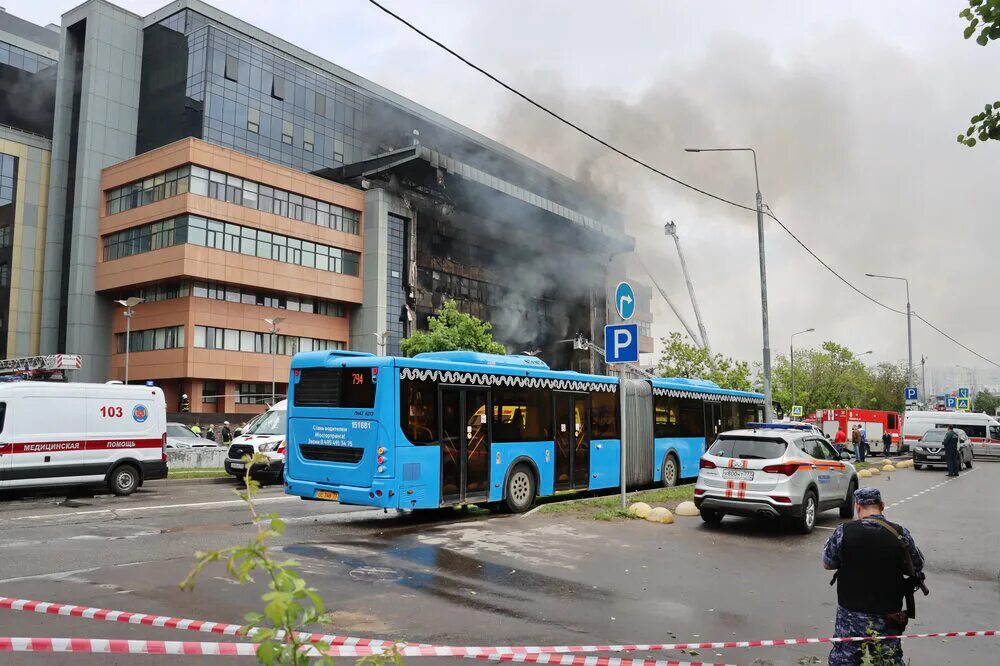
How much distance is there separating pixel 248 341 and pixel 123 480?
3313 centimetres

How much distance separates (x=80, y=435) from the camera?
50.3 ft

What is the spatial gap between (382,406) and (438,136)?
214ft

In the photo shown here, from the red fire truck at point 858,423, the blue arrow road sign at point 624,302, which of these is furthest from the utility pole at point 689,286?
the blue arrow road sign at point 624,302

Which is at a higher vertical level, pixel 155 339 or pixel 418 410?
pixel 155 339

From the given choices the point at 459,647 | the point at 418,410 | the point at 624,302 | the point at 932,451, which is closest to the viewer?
the point at 459,647

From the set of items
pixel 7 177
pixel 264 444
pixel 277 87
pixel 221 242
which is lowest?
pixel 264 444

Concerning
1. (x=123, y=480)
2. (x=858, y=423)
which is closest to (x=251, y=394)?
(x=123, y=480)

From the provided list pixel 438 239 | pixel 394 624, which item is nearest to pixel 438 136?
pixel 438 239

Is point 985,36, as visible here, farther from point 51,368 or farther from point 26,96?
point 26,96

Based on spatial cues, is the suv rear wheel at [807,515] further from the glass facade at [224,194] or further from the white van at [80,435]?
the glass facade at [224,194]

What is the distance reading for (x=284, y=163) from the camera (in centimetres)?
5625

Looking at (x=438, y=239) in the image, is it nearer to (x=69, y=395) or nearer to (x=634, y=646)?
(x=69, y=395)

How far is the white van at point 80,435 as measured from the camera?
1445 centimetres

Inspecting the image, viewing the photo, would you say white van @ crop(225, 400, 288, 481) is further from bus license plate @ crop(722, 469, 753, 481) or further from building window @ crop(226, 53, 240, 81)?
building window @ crop(226, 53, 240, 81)
